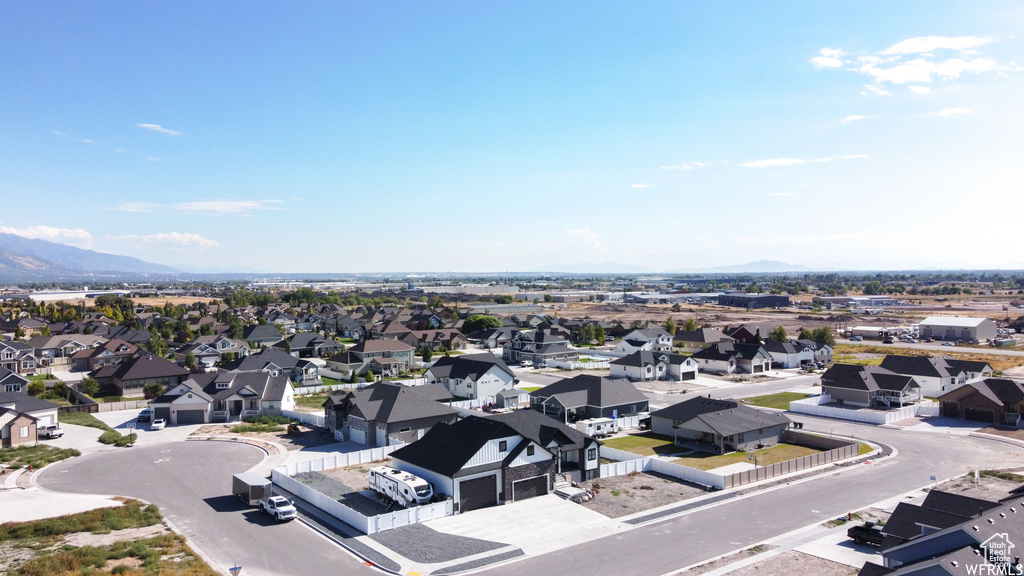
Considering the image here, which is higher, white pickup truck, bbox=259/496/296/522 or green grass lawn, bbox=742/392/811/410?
white pickup truck, bbox=259/496/296/522

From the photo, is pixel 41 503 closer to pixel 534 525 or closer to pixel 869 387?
pixel 534 525

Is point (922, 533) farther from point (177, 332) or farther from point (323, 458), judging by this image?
point (177, 332)

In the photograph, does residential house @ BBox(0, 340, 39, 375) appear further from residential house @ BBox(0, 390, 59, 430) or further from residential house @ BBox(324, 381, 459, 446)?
residential house @ BBox(324, 381, 459, 446)

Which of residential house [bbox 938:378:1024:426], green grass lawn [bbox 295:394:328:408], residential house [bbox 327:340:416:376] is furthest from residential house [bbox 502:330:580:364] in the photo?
residential house [bbox 938:378:1024:426]

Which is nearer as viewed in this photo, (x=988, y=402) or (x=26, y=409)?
(x=26, y=409)

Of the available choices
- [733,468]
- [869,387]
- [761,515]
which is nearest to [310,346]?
[733,468]

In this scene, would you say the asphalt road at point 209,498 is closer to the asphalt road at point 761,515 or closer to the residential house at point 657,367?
the asphalt road at point 761,515
